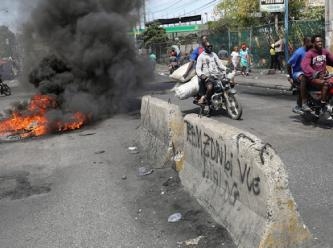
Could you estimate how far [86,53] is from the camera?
659 inches

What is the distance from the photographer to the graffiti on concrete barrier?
13.2 ft

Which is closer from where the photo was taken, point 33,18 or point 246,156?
point 246,156

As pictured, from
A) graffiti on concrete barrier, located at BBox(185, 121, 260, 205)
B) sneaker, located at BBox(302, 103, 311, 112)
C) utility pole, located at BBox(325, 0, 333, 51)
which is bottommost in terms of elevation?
sneaker, located at BBox(302, 103, 311, 112)

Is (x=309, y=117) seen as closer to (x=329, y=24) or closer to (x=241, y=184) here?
(x=241, y=184)

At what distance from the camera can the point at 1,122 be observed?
1439 cm

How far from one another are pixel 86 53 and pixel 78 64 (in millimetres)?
468

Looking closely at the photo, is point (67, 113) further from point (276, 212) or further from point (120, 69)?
point (276, 212)

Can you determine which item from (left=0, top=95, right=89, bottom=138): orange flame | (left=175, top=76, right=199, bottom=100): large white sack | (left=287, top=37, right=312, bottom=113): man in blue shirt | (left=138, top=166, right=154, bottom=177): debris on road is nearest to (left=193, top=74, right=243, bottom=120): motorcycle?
(left=175, top=76, right=199, bottom=100): large white sack

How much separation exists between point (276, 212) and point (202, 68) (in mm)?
7863

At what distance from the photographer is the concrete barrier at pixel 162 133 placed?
6941 millimetres

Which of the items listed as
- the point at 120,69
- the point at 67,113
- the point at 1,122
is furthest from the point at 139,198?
the point at 120,69

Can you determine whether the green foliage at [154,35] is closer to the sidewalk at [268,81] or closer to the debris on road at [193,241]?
the sidewalk at [268,81]

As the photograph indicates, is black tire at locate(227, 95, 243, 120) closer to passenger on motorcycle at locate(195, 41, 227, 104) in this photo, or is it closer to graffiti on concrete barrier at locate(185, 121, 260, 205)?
passenger on motorcycle at locate(195, 41, 227, 104)

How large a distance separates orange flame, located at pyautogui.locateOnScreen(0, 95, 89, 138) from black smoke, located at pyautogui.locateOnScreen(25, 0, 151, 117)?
1.72 feet
